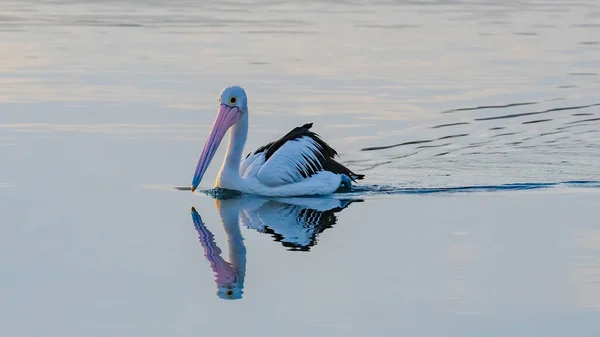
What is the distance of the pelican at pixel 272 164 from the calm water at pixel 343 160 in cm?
15

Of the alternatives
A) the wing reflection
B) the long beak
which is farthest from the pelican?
the wing reflection

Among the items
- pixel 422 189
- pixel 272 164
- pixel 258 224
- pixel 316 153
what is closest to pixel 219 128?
pixel 272 164

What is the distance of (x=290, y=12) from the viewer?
82.3ft

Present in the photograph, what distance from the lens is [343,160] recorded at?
10.6m

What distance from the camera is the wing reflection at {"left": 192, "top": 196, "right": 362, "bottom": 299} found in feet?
22.7

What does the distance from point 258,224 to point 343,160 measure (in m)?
2.42

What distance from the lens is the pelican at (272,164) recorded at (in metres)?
9.25

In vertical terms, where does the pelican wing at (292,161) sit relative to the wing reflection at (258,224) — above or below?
above

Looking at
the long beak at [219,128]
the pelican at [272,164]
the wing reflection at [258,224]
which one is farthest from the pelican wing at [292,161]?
the long beak at [219,128]

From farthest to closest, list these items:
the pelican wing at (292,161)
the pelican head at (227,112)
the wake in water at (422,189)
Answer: the pelican head at (227,112), the wake in water at (422,189), the pelican wing at (292,161)

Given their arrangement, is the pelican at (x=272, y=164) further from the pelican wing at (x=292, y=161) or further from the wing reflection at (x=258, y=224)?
the wing reflection at (x=258, y=224)

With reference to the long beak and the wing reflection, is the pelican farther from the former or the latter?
the wing reflection

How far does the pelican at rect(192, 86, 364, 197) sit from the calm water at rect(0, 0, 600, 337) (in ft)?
0.50

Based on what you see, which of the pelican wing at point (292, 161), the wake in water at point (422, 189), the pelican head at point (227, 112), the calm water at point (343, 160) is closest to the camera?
the calm water at point (343, 160)
